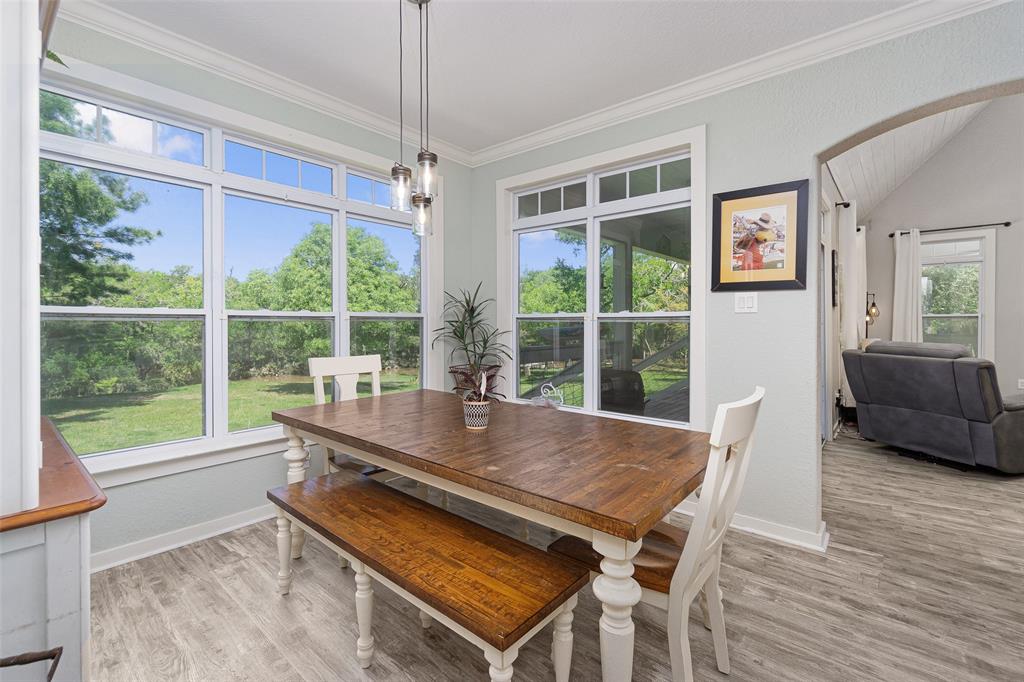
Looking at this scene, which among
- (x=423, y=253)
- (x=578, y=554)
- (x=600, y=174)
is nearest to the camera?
(x=578, y=554)

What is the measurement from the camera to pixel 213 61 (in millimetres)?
2559

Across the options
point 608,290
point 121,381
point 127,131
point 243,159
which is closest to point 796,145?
point 608,290

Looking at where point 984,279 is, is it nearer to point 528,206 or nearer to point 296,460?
point 528,206

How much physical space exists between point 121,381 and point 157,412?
0.81ft

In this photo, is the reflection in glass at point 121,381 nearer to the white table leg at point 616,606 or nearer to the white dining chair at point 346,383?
the white dining chair at point 346,383

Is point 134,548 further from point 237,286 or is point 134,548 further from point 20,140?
point 20,140

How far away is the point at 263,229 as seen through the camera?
9.52 ft

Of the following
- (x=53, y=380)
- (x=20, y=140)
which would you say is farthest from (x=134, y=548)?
(x=20, y=140)

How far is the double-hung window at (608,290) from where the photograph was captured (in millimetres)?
3115

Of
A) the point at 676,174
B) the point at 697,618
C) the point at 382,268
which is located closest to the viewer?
the point at 697,618

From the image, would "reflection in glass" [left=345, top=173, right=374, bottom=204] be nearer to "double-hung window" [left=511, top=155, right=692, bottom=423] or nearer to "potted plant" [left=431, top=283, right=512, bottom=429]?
"potted plant" [left=431, top=283, right=512, bottom=429]

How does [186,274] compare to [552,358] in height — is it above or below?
above

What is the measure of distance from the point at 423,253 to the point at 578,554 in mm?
2984

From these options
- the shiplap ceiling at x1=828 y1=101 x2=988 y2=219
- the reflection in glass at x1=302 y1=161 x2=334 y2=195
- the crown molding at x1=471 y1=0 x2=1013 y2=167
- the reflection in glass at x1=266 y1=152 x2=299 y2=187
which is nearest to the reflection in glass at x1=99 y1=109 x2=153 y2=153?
the reflection in glass at x1=266 y1=152 x2=299 y2=187
